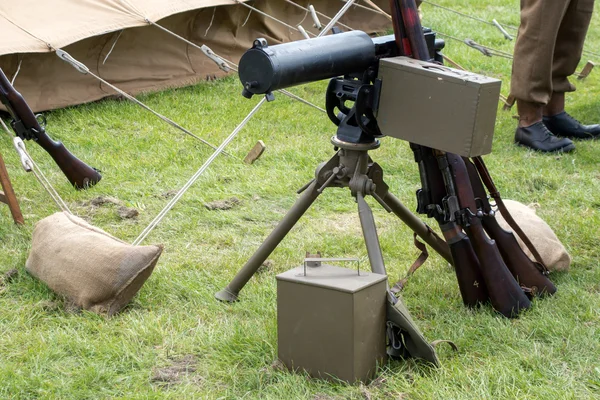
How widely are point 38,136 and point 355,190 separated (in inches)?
116

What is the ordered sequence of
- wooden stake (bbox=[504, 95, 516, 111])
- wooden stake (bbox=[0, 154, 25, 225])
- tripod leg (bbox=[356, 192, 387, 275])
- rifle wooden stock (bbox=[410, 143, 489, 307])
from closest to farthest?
1. tripod leg (bbox=[356, 192, 387, 275])
2. rifle wooden stock (bbox=[410, 143, 489, 307])
3. wooden stake (bbox=[0, 154, 25, 225])
4. wooden stake (bbox=[504, 95, 516, 111])

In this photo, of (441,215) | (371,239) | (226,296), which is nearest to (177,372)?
(226,296)

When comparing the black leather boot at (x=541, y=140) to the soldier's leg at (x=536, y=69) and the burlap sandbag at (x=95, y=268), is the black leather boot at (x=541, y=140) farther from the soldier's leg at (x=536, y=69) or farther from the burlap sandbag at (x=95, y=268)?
the burlap sandbag at (x=95, y=268)

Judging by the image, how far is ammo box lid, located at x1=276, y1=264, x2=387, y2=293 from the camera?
329cm

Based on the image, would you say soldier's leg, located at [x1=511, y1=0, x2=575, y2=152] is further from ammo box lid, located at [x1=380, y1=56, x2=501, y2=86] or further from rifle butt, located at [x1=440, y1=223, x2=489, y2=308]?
ammo box lid, located at [x1=380, y1=56, x2=501, y2=86]

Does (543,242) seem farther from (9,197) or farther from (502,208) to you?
(9,197)

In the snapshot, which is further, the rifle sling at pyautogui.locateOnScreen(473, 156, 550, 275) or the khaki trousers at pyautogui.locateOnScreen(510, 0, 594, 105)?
the khaki trousers at pyautogui.locateOnScreen(510, 0, 594, 105)

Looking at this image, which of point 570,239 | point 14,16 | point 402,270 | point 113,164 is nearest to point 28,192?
point 113,164

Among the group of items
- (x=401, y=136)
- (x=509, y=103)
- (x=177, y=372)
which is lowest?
(x=177, y=372)

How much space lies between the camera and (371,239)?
11.9 feet

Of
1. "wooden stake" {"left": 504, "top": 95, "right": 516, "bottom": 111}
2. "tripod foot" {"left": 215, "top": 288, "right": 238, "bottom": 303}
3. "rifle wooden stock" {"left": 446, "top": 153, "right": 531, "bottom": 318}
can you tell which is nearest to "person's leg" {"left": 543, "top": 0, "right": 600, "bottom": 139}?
"wooden stake" {"left": 504, "top": 95, "right": 516, "bottom": 111}

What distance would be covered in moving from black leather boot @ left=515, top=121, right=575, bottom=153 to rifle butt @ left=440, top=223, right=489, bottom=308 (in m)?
3.23

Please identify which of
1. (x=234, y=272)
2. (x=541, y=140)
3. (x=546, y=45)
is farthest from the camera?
(x=541, y=140)

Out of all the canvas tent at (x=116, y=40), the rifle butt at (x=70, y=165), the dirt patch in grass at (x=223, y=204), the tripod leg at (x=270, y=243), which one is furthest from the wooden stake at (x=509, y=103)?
the tripod leg at (x=270, y=243)
